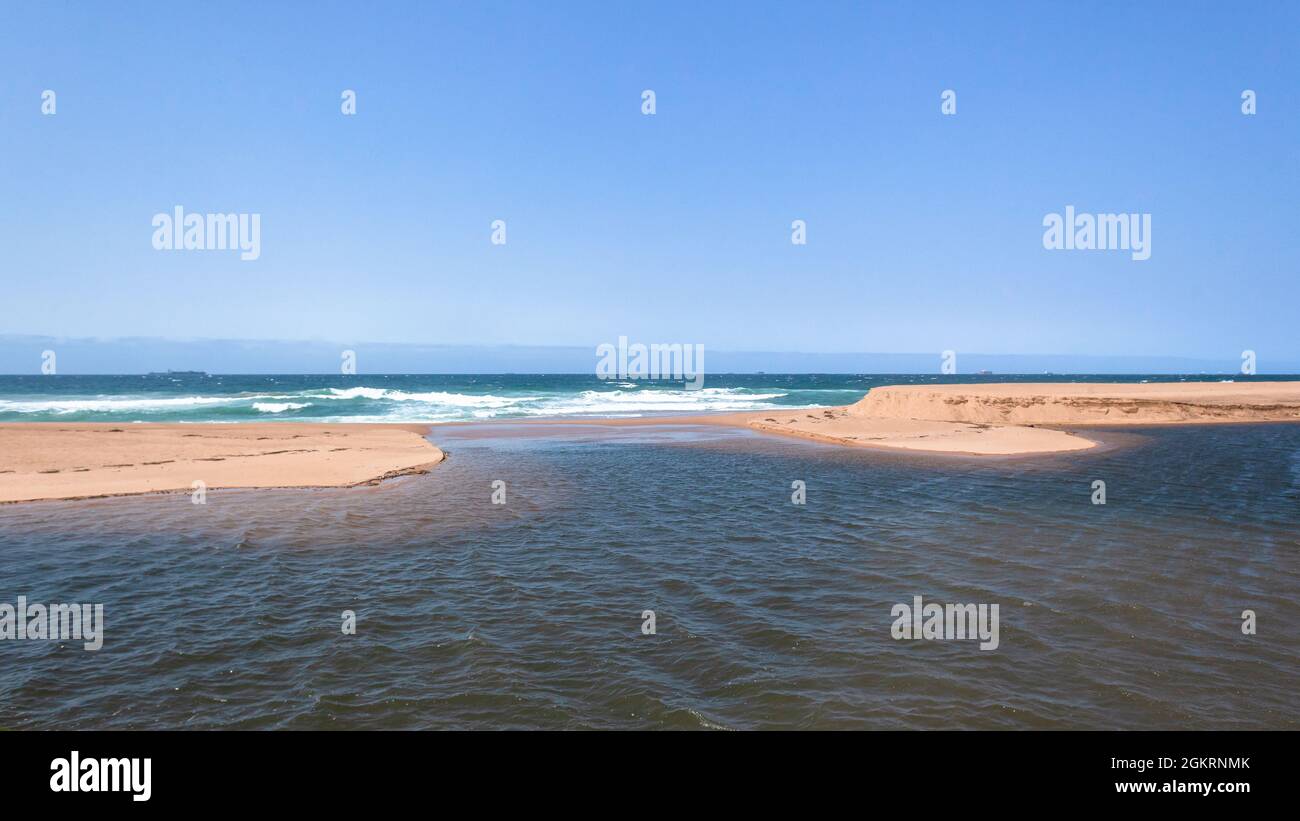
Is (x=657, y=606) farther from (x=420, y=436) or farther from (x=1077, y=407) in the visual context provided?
(x=1077, y=407)

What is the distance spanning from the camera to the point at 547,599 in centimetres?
959

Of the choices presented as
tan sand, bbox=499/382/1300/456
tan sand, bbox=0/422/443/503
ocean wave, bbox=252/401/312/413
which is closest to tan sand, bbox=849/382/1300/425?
tan sand, bbox=499/382/1300/456

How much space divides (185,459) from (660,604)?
21.5 m

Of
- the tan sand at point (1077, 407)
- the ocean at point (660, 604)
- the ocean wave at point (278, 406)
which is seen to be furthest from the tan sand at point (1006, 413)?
the ocean wave at point (278, 406)

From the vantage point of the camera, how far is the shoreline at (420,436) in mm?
19812

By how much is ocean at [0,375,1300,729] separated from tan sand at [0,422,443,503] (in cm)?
180

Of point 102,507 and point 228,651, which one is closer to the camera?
point 228,651

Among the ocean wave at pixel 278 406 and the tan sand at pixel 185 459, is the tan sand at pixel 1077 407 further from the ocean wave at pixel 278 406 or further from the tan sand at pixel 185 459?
the ocean wave at pixel 278 406

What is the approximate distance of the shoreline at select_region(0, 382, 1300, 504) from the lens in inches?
780

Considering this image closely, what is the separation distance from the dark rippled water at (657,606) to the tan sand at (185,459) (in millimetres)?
1975

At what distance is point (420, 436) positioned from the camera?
115 feet

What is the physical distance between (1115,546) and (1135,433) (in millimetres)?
29169
